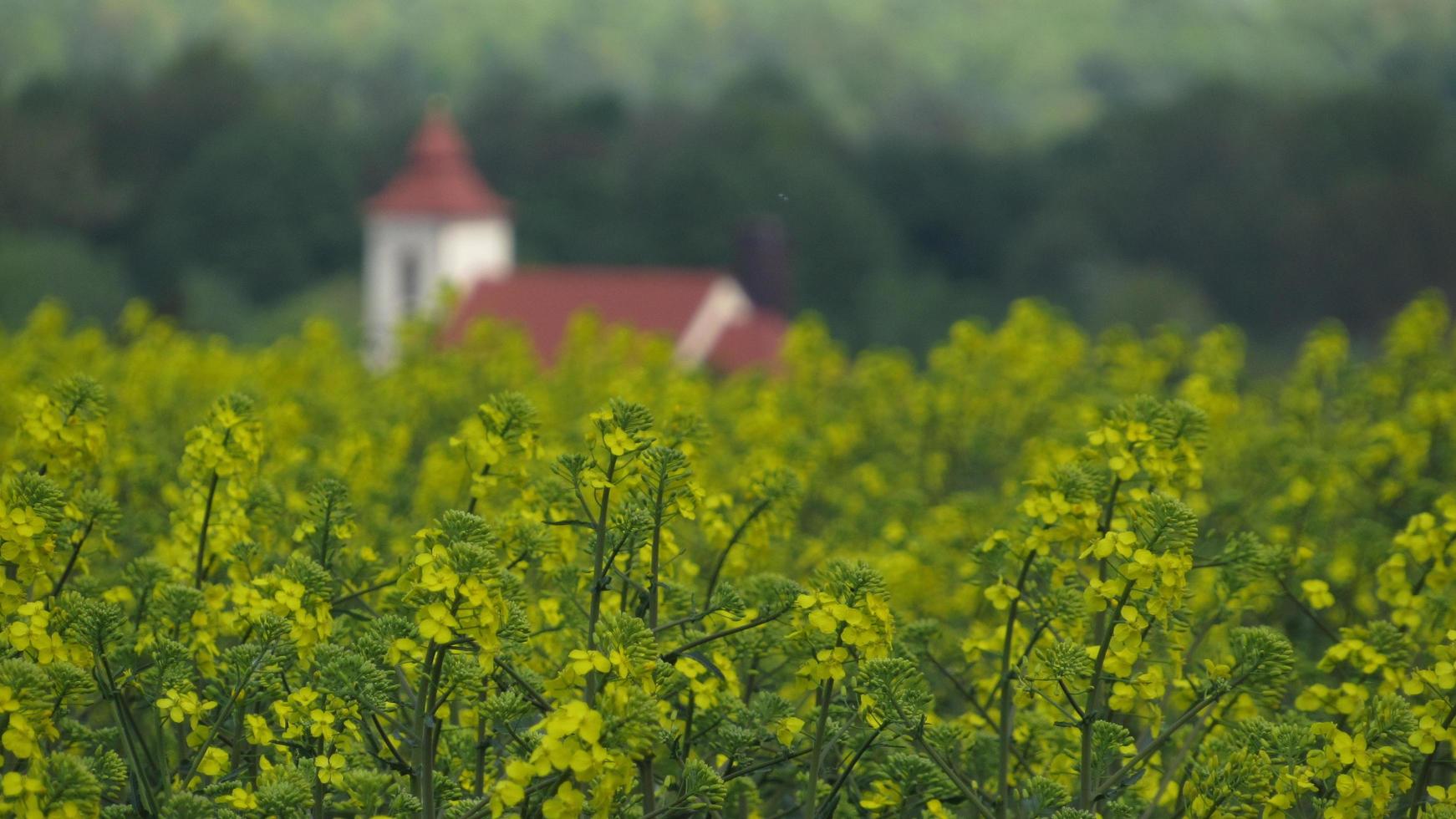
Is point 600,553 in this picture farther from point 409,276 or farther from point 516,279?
point 409,276

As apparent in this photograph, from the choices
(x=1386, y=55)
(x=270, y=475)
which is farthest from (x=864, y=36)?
(x=270, y=475)

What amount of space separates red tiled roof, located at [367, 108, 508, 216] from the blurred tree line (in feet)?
15.0

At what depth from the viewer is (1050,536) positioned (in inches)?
177

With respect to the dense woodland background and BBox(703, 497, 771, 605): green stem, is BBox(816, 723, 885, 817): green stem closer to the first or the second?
BBox(703, 497, 771, 605): green stem

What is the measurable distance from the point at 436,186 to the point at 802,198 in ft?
53.7

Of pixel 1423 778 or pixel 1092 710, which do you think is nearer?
pixel 1092 710

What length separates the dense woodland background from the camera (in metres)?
63.0

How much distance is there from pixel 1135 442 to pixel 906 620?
4.21ft

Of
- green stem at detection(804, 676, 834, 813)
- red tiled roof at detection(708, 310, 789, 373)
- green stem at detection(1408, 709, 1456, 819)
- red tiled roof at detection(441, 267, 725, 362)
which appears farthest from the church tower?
green stem at detection(804, 676, 834, 813)

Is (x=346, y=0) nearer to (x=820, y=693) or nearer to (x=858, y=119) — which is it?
(x=858, y=119)

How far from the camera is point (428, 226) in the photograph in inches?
2459

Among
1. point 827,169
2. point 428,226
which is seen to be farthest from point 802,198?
point 428,226

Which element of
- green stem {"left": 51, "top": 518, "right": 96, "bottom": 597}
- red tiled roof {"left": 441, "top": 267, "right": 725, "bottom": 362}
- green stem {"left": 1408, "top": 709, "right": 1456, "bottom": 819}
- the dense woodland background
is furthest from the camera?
the dense woodland background

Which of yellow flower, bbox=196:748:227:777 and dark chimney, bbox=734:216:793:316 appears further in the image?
dark chimney, bbox=734:216:793:316
